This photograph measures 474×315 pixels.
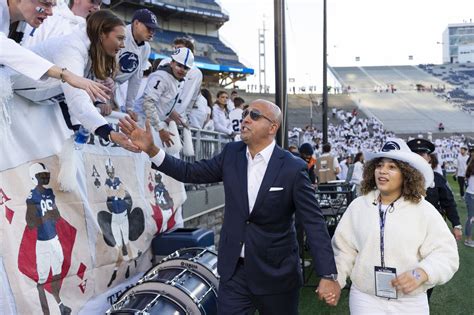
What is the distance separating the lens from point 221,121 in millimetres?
11219

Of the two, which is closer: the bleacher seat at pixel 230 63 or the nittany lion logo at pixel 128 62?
the nittany lion logo at pixel 128 62

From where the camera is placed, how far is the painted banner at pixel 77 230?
3.56 m

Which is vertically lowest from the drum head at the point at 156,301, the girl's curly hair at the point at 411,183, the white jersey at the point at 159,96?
the drum head at the point at 156,301

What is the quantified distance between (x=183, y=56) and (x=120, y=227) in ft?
6.90

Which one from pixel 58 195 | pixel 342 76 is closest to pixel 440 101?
pixel 342 76

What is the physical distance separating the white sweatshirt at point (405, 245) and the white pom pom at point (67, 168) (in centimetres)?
202

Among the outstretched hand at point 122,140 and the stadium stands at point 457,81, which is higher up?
the stadium stands at point 457,81

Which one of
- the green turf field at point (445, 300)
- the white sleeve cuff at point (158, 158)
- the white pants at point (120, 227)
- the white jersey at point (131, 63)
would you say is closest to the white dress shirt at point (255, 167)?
the white sleeve cuff at point (158, 158)

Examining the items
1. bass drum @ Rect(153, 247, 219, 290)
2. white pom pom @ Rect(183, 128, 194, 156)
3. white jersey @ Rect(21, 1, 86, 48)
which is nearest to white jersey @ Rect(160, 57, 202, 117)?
white pom pom @ Rect(183, 128, 194, 156)

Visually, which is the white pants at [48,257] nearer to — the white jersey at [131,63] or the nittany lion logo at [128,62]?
the white jersey at [131,63]

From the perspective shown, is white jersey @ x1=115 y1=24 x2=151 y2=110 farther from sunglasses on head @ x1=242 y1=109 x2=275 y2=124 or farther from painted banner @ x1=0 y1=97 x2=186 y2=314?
sunglasses on head @ x1=242 y1=109 x2=275 y2=124

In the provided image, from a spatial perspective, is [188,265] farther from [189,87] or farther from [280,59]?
[280,59]

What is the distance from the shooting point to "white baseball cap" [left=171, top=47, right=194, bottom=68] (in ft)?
19.9

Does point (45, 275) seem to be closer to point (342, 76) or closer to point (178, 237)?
point (178, 237)
